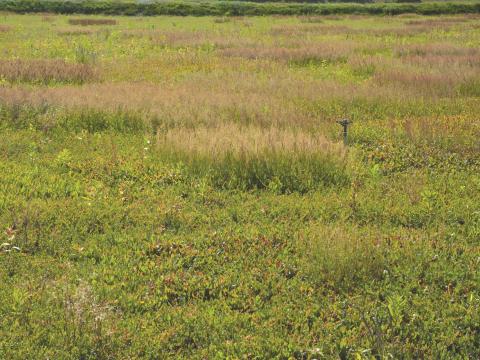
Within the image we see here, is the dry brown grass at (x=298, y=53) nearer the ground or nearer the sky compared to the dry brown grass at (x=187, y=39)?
nearer the ground

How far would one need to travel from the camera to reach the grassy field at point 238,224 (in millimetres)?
4406

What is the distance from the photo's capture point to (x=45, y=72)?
1517 cm

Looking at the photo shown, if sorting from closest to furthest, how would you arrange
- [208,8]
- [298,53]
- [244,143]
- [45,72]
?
[244,143] → [45,72] → [298,53] → [208,8]

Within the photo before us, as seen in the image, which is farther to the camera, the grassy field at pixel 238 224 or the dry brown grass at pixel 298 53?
the dry brown grass at pixel 298 53

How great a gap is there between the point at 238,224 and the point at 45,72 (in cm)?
1091

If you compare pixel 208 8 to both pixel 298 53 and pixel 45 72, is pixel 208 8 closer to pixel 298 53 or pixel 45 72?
pixel 298 53

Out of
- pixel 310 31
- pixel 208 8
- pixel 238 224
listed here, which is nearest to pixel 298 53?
pixel 310 31

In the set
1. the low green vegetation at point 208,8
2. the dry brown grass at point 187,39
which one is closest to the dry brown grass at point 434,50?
the dry brown grass at point 187,39

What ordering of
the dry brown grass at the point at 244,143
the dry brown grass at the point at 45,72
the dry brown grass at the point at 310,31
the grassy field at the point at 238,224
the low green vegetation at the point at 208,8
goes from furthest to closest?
the low green vegetation at the point at 208,8, the dry brown grass at the point at 310,31, the dry brown grass at the point at 45,72, the dry brown grass at the point at 244,143, the grassy field at the point at 238,224

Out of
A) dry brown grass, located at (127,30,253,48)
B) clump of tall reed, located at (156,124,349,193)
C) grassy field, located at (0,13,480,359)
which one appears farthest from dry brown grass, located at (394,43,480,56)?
clump of tall reed, located at (156,124,349,193)

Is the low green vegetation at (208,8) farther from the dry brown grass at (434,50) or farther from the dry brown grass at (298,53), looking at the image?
the dry brown grass at (434,50)

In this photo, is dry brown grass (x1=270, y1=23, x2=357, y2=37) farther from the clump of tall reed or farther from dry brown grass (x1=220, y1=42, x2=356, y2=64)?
the clump of tall reed

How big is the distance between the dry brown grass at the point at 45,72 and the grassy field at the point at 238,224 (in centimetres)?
227

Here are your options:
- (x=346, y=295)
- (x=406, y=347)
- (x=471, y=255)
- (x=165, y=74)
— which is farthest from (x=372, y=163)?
(x=165, y=74)
